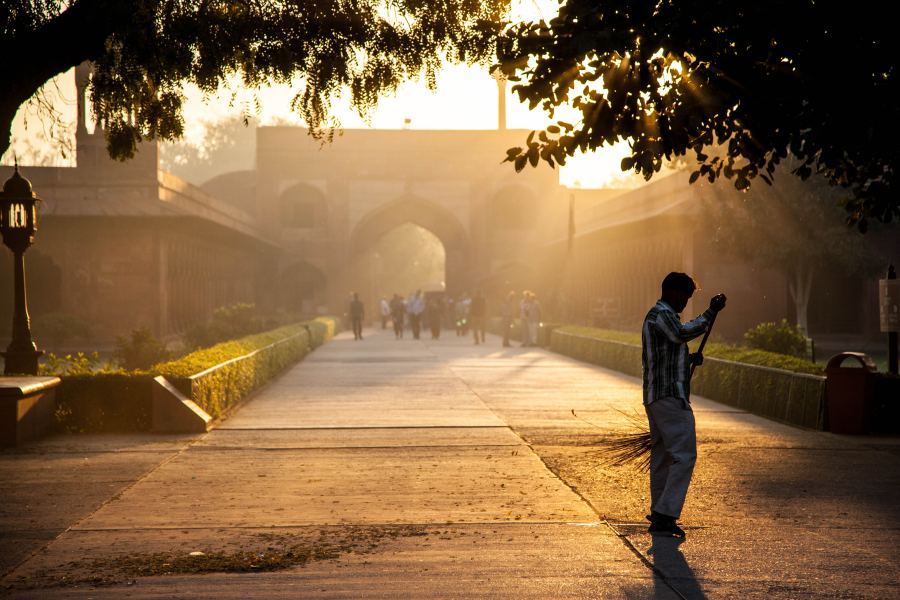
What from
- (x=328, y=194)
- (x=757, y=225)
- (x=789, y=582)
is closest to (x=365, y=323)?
(x=328, y=194)

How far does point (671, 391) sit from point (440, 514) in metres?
1.57

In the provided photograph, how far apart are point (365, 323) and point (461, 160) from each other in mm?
9660

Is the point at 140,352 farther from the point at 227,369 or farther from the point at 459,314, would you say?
the point at 459,314

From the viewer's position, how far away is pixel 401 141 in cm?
5684

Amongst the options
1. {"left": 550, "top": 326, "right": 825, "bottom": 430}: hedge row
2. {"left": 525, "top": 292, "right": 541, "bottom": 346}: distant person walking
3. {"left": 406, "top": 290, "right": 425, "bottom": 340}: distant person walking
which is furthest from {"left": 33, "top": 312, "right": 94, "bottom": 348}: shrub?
{"left": 550, "top": 326, "right": 825, "bottom": 430}: hedge row

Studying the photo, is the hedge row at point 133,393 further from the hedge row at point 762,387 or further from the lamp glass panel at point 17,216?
the hedge row at point 762,387

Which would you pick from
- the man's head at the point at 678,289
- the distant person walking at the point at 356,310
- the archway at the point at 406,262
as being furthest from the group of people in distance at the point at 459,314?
the man's head at the point at 678,289

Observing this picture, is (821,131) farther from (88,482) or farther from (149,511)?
(88,482)

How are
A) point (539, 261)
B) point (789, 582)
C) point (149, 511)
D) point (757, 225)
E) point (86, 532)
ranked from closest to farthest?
point (789, 582)
point (86, 532)
point (149, 511)
point (757, 225)
point (539, 261)

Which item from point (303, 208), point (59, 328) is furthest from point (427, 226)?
point (59, 328)

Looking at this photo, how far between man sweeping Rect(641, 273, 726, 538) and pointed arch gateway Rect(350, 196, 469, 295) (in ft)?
166

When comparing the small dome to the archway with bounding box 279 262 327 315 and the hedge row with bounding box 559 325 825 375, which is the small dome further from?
the archway with bounding box 279 262 327 315

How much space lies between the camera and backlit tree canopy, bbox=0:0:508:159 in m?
9.71

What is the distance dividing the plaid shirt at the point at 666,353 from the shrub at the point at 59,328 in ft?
79.9
